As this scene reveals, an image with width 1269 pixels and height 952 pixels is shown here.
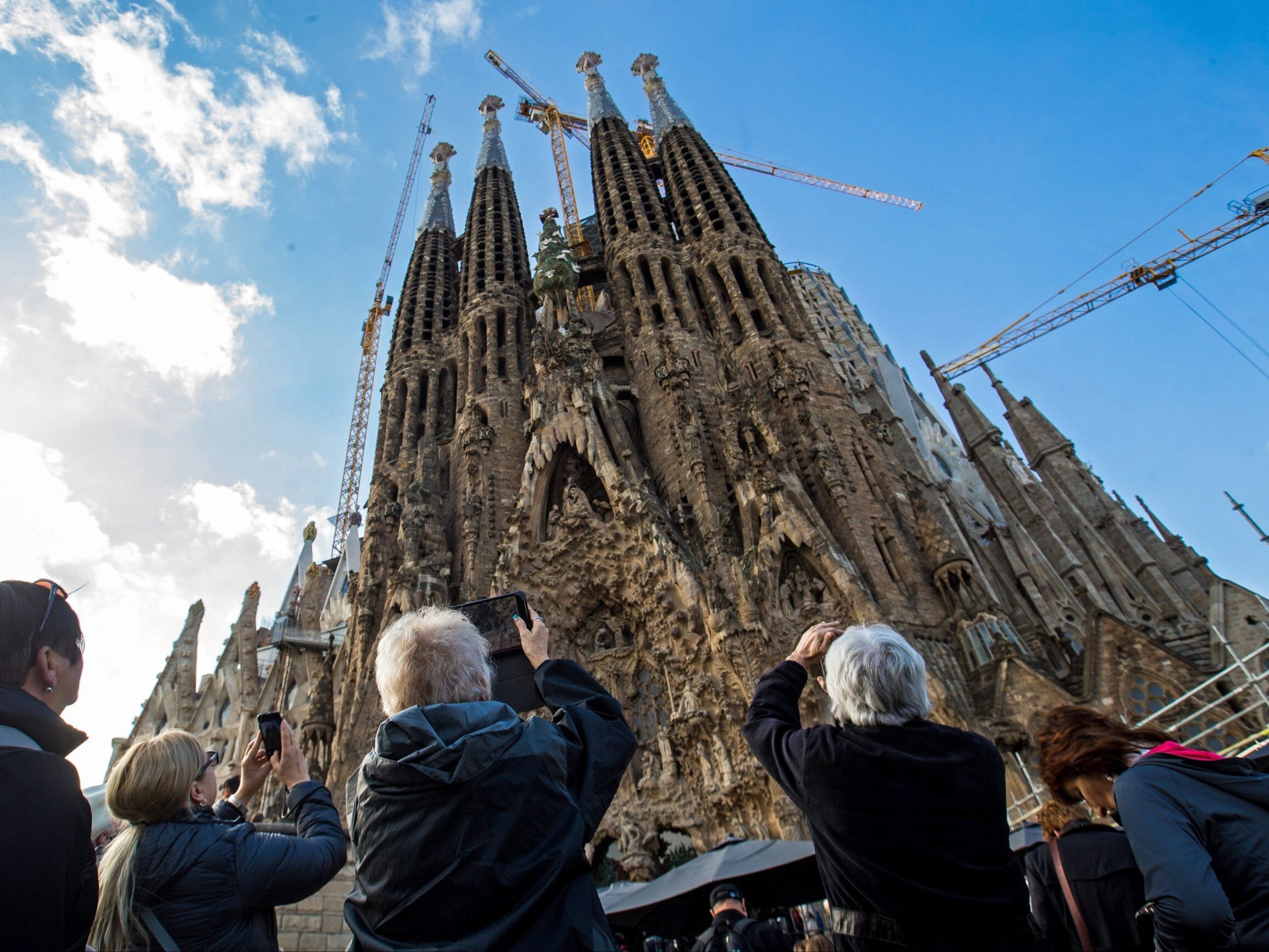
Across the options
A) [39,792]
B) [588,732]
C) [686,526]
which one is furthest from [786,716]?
[686,526]

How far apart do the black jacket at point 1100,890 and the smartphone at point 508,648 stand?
1.72m

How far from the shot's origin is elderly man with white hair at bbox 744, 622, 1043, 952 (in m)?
1.88

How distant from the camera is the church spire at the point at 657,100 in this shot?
2942 cm

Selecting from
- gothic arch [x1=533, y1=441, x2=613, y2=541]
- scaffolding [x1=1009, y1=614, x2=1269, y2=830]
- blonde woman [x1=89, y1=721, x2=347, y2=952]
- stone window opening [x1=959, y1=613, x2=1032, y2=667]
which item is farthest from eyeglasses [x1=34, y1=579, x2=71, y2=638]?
gothic arch [x1=533, y1=441, x2=613, y2=541]

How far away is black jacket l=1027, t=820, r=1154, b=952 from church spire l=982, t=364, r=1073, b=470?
1189 inches

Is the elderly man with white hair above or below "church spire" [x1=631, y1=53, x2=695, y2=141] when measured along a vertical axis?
below

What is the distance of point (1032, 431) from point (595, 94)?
23.7 meters

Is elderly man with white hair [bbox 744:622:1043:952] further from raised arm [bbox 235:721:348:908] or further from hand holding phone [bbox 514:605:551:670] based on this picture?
raised arm [bbox 235:721:348:908]

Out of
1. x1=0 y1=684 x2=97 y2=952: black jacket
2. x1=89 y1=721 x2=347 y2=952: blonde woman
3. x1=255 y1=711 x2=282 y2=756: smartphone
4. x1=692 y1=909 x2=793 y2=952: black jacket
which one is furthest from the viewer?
x1=692 y1=909 x2=793 y2=952: black jacket

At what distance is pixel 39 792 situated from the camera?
4.89ft

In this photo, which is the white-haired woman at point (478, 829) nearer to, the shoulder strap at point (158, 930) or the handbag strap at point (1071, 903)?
the shoulder strap at point (158, 930)

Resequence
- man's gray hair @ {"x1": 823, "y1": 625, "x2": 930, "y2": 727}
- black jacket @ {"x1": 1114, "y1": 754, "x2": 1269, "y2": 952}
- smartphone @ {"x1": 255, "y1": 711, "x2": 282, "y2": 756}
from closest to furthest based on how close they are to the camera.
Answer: black jacket @ {"x1": 1114, "y1": 754, "x2": 1269, "y2": 952} → man's gray hair @ {"x1": 823, "y1": 625, "x2": 930, "y2": 727} → smartphone @ {"x1": 255, "y1": 711, "x2": 282, "y2": 756}

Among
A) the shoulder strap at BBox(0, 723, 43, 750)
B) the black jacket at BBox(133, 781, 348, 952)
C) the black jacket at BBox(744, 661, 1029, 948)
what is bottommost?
the black jacket at BBox(744, 661, 1029, 948)

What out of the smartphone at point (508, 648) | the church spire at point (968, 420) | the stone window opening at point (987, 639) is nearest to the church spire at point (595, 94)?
the church spire at point (968, 420)
